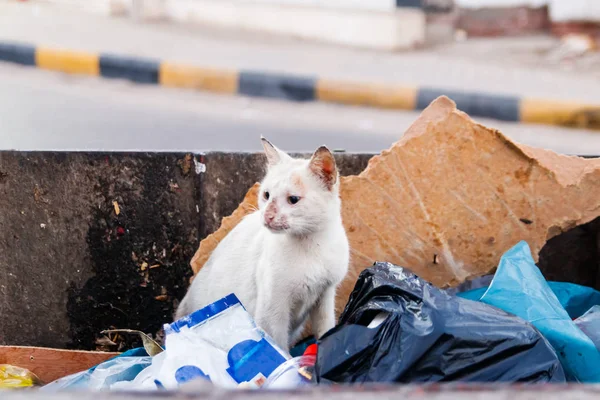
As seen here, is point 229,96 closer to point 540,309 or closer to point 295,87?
point 295,87

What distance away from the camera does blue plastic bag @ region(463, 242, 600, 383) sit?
2.09 m

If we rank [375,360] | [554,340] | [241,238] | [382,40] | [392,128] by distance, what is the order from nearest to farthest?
[375,360] < [554,340] < [241,238] < [392,128] < [382,40]

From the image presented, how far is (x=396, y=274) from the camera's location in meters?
2.14

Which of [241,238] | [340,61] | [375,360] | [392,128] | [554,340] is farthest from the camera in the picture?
[340,61]

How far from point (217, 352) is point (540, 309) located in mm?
1006

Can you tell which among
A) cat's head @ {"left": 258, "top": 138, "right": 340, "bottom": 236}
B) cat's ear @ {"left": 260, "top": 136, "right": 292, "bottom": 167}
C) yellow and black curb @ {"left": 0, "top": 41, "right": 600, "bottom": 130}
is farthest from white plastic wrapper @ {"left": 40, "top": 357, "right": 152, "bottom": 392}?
yellow and black curb @ {"left": 0, "top": 41, "right": 600, "bottom": 130}

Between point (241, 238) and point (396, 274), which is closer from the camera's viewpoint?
point (396, 274)

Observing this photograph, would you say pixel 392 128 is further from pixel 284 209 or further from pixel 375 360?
pixel 375 360

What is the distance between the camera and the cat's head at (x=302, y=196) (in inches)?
88.4

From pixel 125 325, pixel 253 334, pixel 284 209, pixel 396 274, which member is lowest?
pixel 125 325

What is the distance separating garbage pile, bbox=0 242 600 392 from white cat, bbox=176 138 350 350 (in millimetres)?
200

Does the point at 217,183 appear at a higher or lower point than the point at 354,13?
lower

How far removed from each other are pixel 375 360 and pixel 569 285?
1.14 metres

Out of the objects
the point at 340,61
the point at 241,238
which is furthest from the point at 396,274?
the point at 340,61
